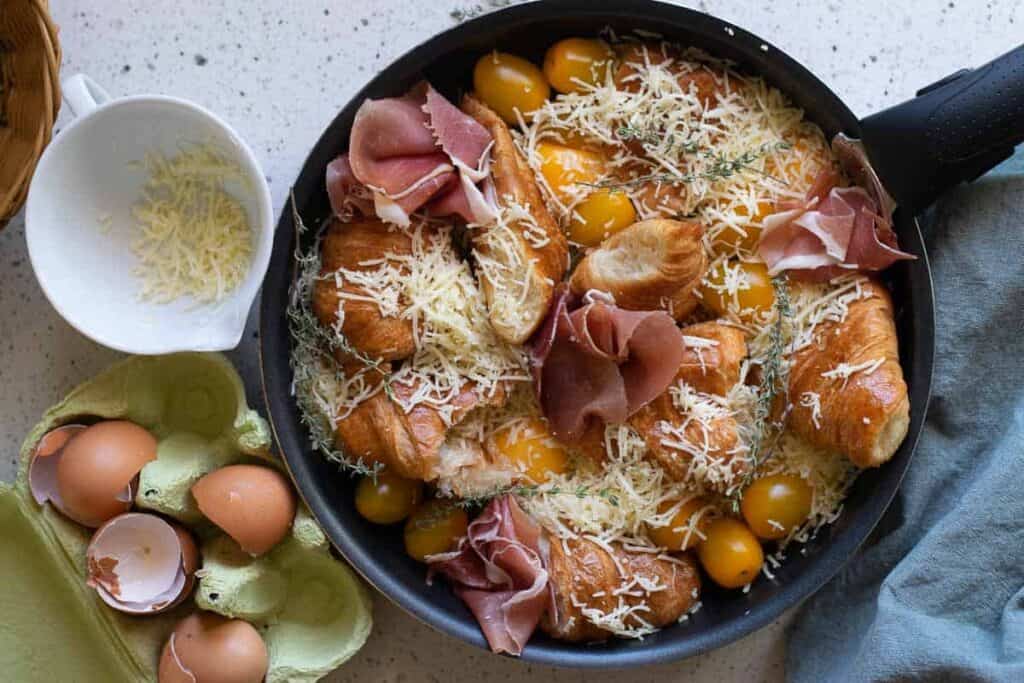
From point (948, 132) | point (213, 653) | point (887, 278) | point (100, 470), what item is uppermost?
point (948, 132)

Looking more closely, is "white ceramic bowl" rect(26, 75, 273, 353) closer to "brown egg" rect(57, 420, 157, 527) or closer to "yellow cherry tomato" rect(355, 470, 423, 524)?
"brown egg" rect(57, 420, 157, 527)

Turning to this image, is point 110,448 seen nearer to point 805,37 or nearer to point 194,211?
point 194,211

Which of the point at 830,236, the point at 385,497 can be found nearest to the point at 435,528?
the point at 385,497

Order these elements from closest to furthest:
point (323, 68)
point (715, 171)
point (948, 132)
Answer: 1. point (948, 132)
2. point (715, 171)
3. point (323, 68)

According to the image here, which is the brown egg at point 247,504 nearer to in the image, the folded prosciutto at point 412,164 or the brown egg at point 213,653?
the brown egg at point 213,653

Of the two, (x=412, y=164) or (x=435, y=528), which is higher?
(x=412, y=164)

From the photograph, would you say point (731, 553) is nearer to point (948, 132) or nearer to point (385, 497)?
point (385, 497)
